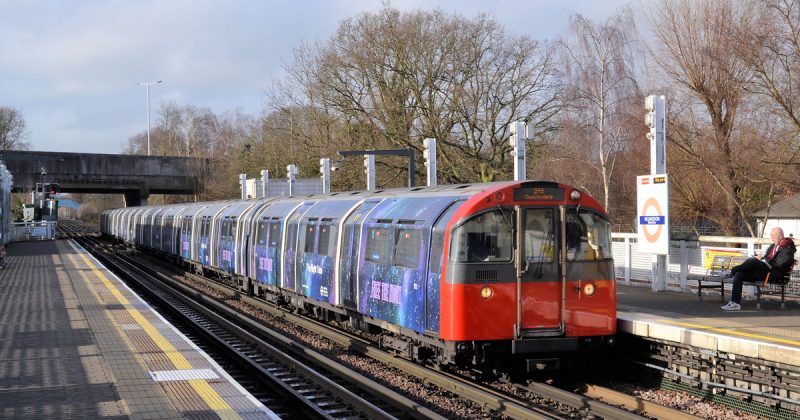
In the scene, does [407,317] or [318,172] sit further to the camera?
[318,172]

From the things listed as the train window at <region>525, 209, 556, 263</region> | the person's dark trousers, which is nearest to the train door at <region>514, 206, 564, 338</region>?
the train window at <region>525, 209, 556, 263</region>

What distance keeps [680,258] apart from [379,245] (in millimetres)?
6319

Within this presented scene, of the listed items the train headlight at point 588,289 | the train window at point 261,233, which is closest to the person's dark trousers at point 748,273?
the train headlight at point 588,289

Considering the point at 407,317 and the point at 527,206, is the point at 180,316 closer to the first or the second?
the point at 407,317

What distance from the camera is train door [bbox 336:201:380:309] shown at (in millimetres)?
13031

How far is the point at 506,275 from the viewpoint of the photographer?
9648 mm

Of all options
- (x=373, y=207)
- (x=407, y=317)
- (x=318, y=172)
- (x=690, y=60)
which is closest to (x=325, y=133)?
(x=318, y=172)

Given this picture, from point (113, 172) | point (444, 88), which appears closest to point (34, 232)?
point (113, 172)

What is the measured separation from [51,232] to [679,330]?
56626 millimetres

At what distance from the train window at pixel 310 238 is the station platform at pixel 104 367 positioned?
309 centimetres

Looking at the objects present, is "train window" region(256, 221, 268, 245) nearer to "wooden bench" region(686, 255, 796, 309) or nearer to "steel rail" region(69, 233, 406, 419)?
"steel rail" region(69, 233, 406, 419)

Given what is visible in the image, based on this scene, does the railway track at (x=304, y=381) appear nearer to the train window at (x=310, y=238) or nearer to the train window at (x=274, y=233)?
the train window at (x=310, y=238)

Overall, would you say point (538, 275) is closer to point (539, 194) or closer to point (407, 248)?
point (539, 194)

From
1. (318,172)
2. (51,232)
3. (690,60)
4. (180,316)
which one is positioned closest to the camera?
(180,316)
